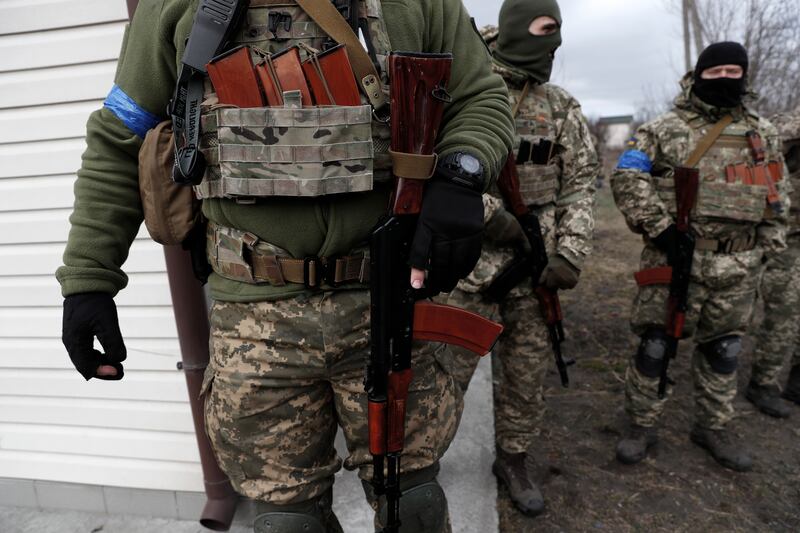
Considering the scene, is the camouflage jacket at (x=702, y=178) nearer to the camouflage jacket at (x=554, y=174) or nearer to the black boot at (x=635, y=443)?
the camouflage jacket at (x=554, y=174)

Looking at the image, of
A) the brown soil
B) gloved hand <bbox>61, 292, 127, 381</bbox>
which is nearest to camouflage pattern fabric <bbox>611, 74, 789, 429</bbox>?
the brown soil

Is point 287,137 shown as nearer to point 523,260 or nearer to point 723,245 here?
point 523,260

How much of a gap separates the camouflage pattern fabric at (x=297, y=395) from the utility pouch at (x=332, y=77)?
0.47 meters

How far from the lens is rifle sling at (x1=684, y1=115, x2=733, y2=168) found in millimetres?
2869

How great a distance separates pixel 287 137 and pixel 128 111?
448 mm

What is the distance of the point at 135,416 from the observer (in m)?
2.46

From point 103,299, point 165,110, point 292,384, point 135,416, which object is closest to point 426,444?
point 292,384

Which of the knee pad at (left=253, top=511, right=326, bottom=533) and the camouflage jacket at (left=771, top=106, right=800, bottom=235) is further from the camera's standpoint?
the camouflage jacket at (left=771, top=106, right=800, bottom=235)

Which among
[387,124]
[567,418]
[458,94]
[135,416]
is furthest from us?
[567,418]

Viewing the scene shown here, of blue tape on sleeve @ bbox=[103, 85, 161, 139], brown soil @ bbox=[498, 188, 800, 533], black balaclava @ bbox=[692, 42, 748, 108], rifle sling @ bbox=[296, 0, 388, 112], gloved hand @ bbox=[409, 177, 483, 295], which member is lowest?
brown soil @ bbox=[498, 188, 800, 533]

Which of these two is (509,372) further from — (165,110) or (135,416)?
(165,110)

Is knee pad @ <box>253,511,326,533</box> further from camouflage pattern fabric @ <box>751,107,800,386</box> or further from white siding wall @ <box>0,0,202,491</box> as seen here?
camouflage pattern fabric @ <box>751,107,800,386</box>

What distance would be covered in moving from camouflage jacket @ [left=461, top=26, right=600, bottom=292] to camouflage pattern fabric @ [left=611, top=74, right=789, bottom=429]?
1.59 ft

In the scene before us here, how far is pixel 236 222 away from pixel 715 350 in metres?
2.83
